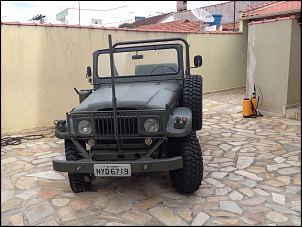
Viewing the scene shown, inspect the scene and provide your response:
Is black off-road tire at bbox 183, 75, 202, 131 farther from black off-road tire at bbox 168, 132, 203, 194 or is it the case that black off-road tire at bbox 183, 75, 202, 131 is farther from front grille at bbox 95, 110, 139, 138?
front grille at bbox 95, 110, 139, 138

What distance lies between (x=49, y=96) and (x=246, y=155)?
14.4 feet

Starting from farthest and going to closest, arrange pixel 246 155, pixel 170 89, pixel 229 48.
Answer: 1. pixel 229 48
2. pixel 246 155
3. pixel 170 89

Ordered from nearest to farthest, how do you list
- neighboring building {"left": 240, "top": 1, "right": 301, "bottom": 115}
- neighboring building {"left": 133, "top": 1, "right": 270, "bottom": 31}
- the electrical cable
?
1. the electrical cable
2. neighboring building {"left": 240, "top": 1, "right": 301, "bottom": 115}
3. neighboring building {"left": 133, "top": 1, "right": 270, "bottom": 31}

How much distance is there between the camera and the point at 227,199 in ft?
11.0

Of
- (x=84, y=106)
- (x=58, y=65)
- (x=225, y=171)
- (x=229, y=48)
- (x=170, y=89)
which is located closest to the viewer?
(x=84, y=106)

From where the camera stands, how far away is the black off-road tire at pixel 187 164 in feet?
10.6

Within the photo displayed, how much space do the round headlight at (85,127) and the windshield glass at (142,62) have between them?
1363 millimetres

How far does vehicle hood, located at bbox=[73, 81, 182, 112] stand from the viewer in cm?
320

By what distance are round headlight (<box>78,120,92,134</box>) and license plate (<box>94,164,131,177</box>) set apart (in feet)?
1.25

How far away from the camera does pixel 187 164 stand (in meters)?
3.23

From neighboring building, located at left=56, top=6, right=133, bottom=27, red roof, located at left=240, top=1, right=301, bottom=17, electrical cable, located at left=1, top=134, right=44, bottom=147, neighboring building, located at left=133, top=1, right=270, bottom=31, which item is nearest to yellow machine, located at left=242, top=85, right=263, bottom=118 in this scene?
red roof, located at left=240, top=1, right=301, bottom=17

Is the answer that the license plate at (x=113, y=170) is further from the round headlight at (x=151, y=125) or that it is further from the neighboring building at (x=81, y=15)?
the neighboring building at (x=81, y=15)

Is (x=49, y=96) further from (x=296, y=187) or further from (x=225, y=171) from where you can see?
(x=296, y=187)

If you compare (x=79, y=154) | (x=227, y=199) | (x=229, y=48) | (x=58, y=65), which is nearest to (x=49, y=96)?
(x=58, y=65)
